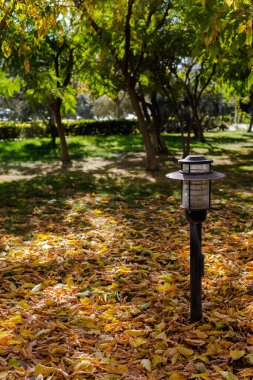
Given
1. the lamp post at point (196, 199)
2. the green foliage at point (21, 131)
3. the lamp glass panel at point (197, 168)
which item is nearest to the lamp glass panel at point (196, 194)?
the lamp post at point (196, 199)

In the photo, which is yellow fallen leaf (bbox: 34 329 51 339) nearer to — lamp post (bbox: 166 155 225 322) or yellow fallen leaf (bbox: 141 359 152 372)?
yellow fallen leaf (bbox: 141 359 152 372)

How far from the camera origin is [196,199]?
3.45m

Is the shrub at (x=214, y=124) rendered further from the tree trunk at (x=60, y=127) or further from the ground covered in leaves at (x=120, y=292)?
the ground covered in leaves at (x=120, y=292)

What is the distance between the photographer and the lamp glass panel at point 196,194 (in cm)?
342

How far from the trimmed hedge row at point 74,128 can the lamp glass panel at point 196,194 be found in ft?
76.9

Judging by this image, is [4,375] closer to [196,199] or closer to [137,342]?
[137,342]

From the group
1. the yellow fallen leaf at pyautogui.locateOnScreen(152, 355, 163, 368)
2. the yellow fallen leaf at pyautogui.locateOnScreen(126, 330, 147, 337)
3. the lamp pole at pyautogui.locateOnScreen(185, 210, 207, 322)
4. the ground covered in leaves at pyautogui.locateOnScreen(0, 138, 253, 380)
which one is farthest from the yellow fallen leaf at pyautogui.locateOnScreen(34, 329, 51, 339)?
the lamp pole at pyautogui.locateOnScreen(185, 210, 207, 322)

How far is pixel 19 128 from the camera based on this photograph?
86.4ft

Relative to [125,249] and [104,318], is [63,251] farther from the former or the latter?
[104,318]

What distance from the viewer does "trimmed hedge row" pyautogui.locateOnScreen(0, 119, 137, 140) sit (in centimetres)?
2584

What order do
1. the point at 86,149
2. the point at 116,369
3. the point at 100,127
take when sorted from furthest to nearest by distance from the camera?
the point at 100,127 → the point at 86,149 → the point at 116,369

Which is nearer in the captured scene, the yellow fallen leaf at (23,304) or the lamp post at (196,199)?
the lamp post at (196,199)

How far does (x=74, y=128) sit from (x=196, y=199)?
25955 millimetres

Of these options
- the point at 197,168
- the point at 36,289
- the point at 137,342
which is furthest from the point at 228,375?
the point at 36,289
